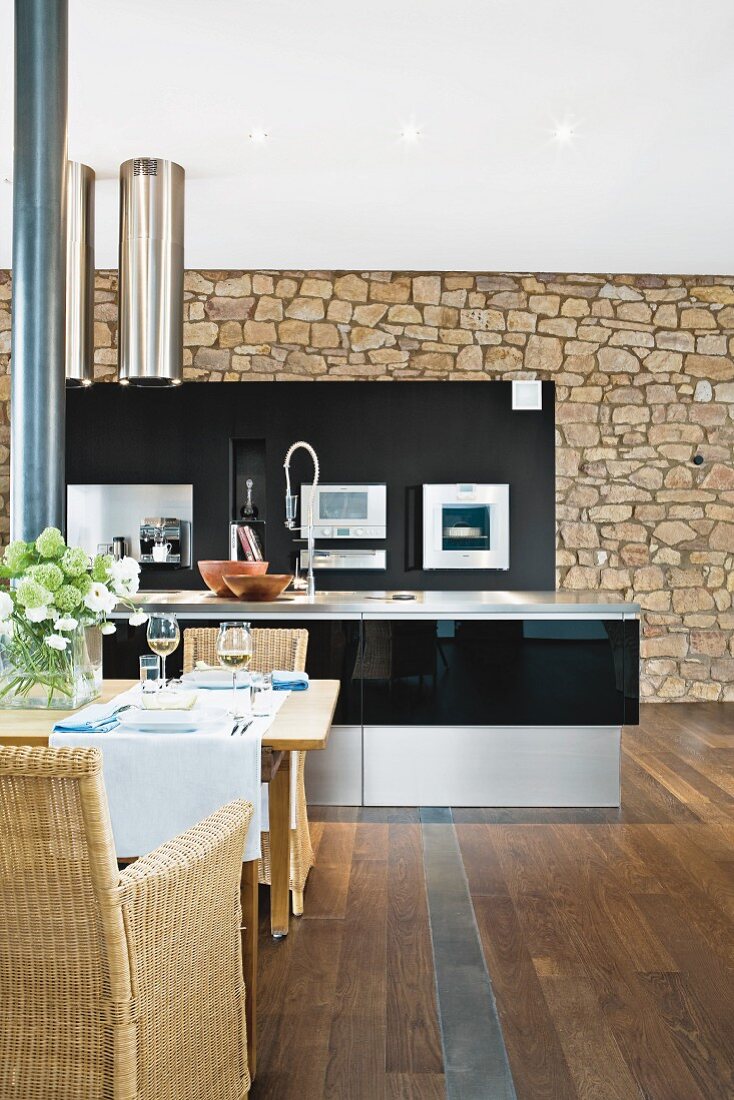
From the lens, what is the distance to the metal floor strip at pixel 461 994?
220cm

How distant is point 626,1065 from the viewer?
2254 millimetres

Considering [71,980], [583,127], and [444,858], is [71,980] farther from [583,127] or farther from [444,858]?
[583,127]

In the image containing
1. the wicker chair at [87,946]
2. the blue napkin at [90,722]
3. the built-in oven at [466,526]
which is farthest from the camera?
the built-in oven at [466,526]

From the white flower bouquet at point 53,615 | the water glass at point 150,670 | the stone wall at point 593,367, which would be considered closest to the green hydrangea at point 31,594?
the white flower bouquet at point 53,615

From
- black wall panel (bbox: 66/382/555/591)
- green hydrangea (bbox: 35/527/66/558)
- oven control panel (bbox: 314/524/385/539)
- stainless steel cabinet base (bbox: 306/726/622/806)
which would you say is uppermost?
black wall panel (bbox: 66/382/555/591)

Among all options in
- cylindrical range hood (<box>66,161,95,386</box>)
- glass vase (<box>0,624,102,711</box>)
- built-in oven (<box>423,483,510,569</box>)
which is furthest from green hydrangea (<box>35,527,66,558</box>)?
built-in oven (<box>423,483,510,569</box>)

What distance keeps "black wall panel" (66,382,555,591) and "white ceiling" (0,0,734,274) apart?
1010 millimetres

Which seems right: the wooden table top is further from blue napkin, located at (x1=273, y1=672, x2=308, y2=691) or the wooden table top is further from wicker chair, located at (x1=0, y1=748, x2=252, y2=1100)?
wicker chair, located at (x1=0, y1=748, x2=252, y2=1100)

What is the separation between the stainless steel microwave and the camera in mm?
6973

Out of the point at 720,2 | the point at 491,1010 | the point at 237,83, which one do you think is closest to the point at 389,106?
the point at 237,83

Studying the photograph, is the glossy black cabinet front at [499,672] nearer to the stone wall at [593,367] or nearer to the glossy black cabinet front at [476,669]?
the glossy black cabinet front at [476,669]

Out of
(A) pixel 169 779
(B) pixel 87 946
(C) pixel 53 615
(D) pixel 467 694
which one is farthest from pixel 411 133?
(B) pixel 87 946

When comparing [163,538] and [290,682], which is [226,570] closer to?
[290,682]

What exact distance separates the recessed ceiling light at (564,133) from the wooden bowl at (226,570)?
2.55 meters
